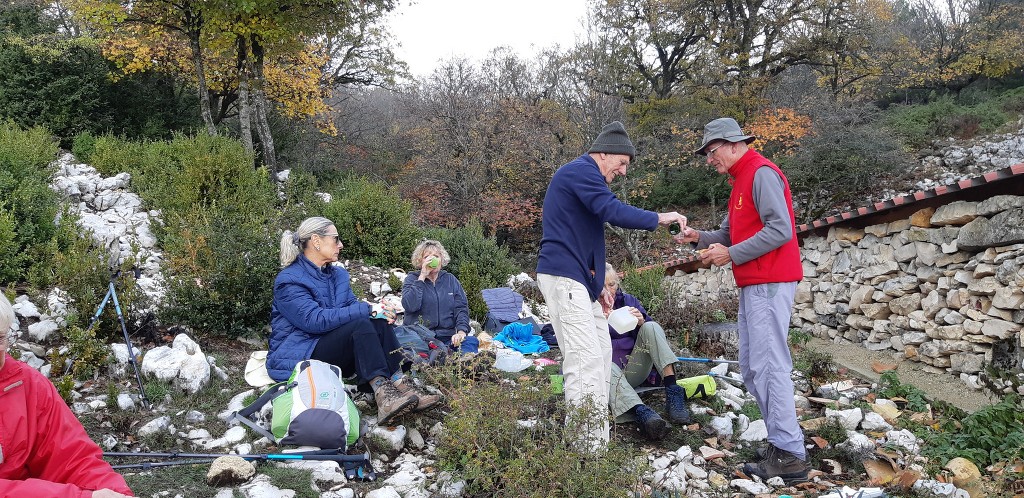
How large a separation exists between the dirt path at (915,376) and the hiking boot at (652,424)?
2.77 metres

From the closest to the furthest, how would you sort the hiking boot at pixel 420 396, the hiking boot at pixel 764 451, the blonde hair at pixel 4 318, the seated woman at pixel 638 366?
the blonde hair at pixel 4 318, the hiking boot at pixel 764 451, the hiking boot at pixel 420 396, the seated woman at pixel 638 366

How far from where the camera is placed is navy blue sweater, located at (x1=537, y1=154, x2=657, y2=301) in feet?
11.1

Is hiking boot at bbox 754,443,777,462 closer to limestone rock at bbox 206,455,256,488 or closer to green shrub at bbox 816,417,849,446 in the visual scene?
green shrub at bbox 816,417,849,446

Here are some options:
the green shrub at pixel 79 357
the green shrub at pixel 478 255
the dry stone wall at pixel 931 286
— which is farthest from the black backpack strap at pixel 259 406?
the dry stone wall at pixel 931 286

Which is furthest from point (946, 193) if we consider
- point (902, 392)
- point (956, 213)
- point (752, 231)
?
point (752, 231)

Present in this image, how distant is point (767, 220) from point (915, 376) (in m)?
3.84

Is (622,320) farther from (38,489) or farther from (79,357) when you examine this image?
(79,357)

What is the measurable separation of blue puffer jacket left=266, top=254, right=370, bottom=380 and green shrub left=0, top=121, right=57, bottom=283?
317 cm

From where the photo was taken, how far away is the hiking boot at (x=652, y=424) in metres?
4.02

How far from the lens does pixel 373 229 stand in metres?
9.12

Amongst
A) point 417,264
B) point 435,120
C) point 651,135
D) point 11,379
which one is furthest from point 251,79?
point 11,379

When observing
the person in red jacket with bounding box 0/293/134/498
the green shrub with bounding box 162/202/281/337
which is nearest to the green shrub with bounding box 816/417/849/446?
the person in red jacket with bounding box 0/293/134/498

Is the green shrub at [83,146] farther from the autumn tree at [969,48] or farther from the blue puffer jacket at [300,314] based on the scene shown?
the autumn tree at [969,48]

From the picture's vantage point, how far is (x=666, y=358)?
177 inches
